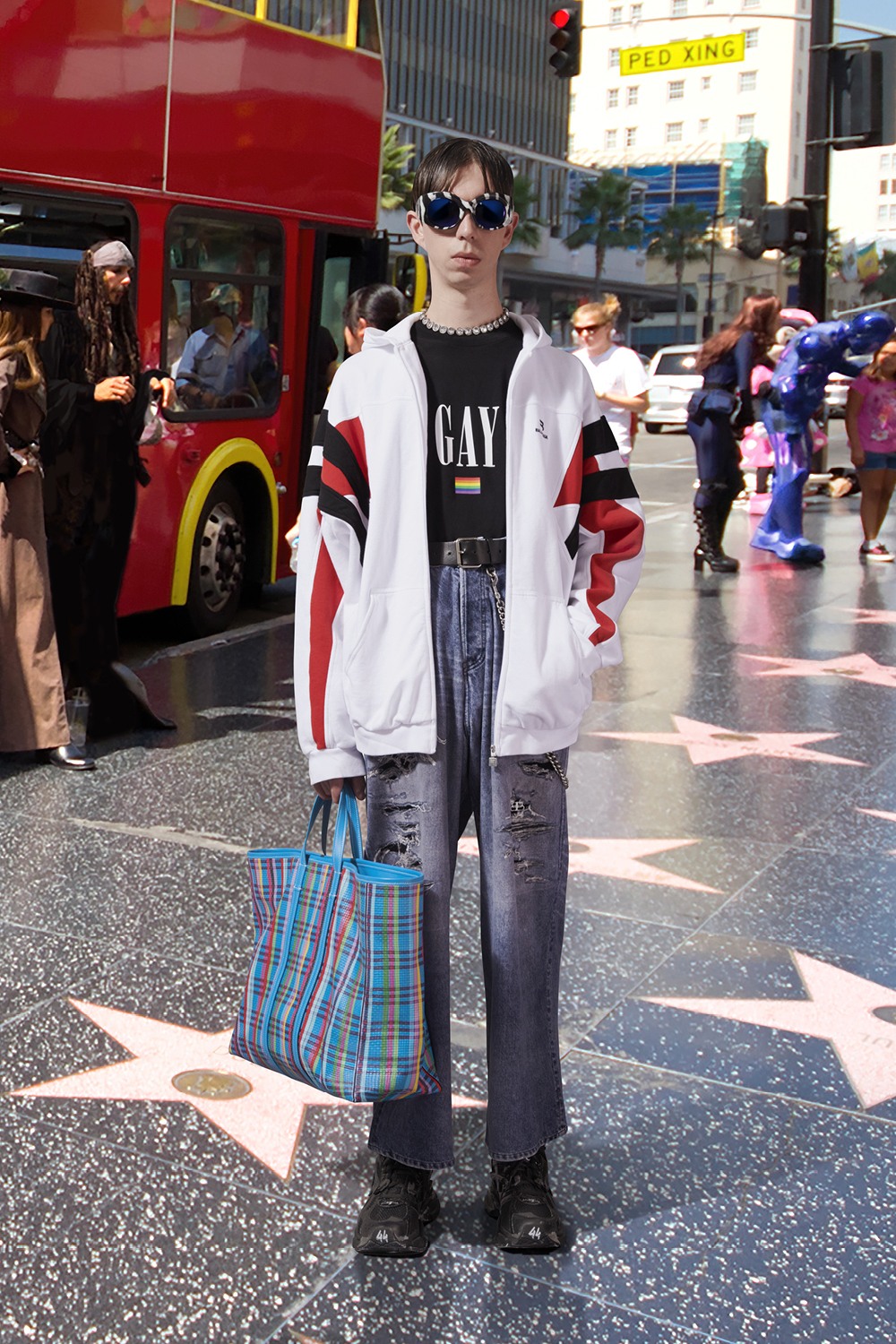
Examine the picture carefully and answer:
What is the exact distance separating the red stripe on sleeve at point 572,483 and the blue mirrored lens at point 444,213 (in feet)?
1.43

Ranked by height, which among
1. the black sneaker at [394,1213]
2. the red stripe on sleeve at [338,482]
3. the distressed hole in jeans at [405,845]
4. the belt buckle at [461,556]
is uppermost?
the red stripe on sleeve at [338,482]

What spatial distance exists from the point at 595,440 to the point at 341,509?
1.63 feet

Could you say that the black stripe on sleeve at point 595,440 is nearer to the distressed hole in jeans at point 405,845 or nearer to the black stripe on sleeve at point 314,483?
the black stripe on sleeve at point 314,483

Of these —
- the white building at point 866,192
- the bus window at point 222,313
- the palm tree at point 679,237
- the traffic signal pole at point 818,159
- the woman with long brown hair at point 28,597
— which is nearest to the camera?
the woman with long brown hair at point 28,597

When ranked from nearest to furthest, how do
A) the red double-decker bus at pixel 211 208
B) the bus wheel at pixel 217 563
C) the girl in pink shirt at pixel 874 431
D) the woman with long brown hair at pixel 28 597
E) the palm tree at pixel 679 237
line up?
1. the woman with long brown hair at pixel 28 597
2. the red double-decker bus at pixel 211 208
3. the bus wheel at pixel 217 563
4. the girl in pink shirt at pixel 874 431
5. the palm tree at pixel 679 237

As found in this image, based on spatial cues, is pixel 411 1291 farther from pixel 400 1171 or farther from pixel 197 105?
pixel 197 105

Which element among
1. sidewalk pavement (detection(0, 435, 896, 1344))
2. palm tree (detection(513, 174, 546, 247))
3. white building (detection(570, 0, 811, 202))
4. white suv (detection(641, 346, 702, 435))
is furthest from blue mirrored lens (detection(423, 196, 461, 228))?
white building (detection(570, 0, 811, 202))

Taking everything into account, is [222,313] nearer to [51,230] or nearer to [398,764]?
[51,230]

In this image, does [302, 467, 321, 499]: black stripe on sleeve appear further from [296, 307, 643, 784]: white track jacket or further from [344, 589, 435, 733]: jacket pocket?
[344, 589, 435, 733]: jacket pocket

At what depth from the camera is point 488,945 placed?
297 cm

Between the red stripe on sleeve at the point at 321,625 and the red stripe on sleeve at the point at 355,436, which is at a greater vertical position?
the red stripe on sleeve at the point at 355,436

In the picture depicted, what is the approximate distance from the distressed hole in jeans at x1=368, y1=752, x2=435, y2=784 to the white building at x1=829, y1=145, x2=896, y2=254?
6386 inches

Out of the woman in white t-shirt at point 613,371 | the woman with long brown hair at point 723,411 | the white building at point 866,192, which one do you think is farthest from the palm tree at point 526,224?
the white building at point 866,192

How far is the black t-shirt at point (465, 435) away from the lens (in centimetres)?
280
